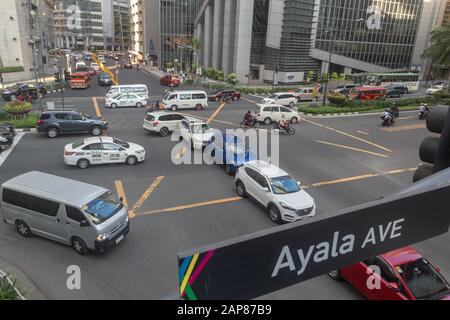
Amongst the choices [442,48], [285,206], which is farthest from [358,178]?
[442,48]

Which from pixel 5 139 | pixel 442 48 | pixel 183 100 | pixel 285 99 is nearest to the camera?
pixel 5 139

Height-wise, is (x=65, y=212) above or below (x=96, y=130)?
above

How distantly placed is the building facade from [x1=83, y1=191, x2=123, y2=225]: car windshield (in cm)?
5226

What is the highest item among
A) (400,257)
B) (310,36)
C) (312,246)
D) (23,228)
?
(310,36)

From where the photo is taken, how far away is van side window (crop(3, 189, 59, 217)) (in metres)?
10.9

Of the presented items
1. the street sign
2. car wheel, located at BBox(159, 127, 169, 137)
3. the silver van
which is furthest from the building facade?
the street sign

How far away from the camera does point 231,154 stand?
59.4ft

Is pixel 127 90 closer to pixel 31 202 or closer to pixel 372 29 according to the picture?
pixel 31 202

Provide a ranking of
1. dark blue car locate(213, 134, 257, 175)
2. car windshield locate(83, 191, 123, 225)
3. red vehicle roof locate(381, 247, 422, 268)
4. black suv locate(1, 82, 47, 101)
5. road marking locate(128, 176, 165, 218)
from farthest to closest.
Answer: black suv locate(1, 82, 47, 101), dark blue car locate(213, 134, 257, 175), road marking locate(128, 176, 165, 218), car windshield locate(83, 191, 123, 225), red vehicle roof locate(381, 247, 422, 268)

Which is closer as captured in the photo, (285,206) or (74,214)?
(74,214)

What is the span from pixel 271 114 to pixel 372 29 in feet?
173

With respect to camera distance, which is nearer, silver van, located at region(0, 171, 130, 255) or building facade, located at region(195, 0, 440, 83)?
silver van, located at region(0, 171, 130, 255)

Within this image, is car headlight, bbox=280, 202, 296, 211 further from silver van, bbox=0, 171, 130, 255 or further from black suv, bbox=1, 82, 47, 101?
black suv, bbox=1, 82, 47, 101

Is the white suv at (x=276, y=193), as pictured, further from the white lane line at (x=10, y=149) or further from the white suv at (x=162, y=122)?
the white lane line at (x=10, y=149)
